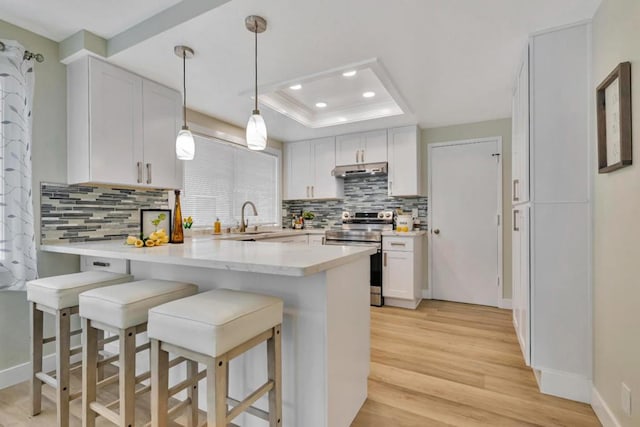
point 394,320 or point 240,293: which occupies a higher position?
point 240,293

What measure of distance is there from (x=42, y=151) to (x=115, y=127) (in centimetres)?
50

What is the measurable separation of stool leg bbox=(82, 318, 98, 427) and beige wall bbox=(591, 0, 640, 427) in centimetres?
244

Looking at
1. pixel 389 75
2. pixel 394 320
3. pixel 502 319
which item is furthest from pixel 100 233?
pixel 502 319

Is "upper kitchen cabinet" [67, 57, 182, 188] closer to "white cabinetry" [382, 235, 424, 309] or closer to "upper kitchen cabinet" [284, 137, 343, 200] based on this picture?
"upper kitchen cabinet" [284, 137, 343, 200]

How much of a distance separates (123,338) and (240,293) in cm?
54

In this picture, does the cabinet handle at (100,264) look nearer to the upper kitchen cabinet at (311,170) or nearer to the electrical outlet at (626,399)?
the upper kitchen cabinet at (311,170)

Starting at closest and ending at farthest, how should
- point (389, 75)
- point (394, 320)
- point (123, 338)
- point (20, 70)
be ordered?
point (123, 338)
point (20, 70)
point (389, 75)
point (394, 320)

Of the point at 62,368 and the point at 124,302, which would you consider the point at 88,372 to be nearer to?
the point at 62,368

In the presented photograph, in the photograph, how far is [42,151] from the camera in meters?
2.21

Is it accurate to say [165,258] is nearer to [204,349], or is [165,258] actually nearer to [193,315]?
[193,315]

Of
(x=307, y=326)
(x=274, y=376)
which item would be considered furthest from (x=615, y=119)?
(x=274, y=376)

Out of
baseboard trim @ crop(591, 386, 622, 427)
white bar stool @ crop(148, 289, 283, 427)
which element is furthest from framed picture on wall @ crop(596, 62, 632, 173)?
white bar stool @ crop(148, 289, 283, 427)

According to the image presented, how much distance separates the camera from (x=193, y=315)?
3.82ft

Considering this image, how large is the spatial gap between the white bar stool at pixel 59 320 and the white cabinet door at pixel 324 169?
2.99 meters
